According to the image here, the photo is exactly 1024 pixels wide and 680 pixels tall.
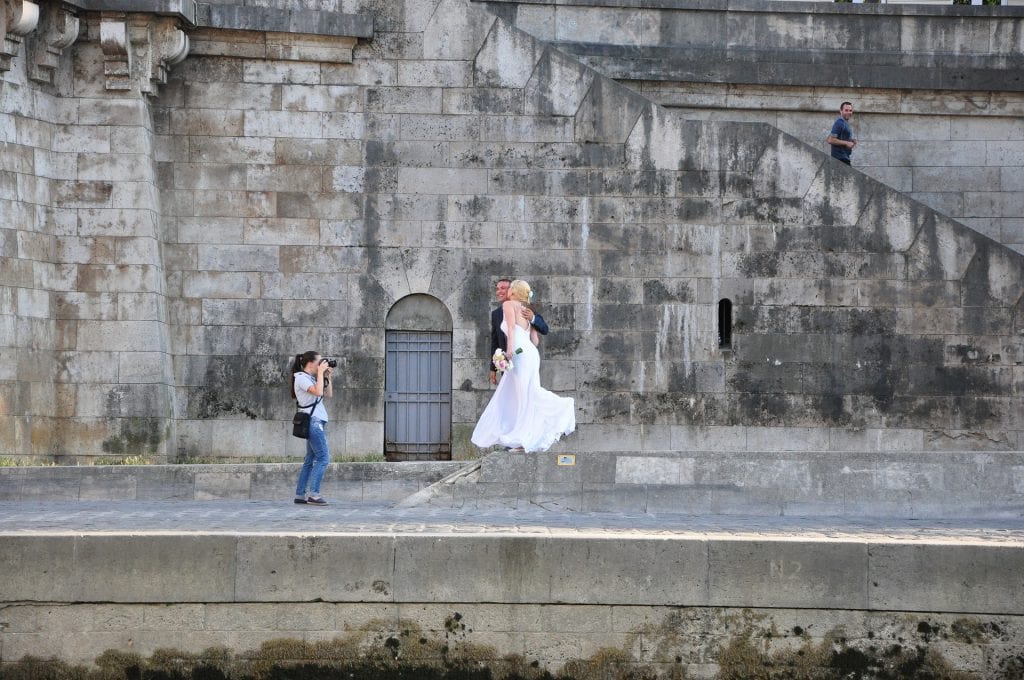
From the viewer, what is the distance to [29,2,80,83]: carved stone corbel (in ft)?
61.2

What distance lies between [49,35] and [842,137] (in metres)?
11.6

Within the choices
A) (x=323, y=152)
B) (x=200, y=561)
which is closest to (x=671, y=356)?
(x=323, y=152)

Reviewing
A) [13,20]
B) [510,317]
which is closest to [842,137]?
[510,317]

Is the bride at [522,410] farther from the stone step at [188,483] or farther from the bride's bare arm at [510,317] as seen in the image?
the stone step at [188,483]

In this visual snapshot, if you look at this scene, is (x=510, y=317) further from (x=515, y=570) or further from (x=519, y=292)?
(x=515, y=570)

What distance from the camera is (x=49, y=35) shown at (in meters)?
18.7

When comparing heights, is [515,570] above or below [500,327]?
below

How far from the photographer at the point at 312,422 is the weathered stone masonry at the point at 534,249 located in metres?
4.29

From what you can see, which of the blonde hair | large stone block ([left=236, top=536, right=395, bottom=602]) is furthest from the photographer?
large stone block ([left=236, top=536, right=395, bottom=602])

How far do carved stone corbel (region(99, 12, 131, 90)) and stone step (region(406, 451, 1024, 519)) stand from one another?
8.36 metres

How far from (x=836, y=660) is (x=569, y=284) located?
890 cm

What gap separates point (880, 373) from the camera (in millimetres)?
19531

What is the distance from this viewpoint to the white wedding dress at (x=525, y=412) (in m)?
15.3

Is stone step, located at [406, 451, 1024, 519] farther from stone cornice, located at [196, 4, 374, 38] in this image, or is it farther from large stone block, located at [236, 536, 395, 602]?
stone cornice, located at [196, 4, 374, 38]
